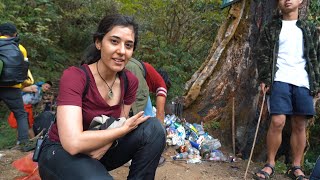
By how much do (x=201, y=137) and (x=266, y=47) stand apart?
1473 millimetres

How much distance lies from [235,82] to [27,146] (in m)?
3.03

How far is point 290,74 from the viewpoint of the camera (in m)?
3.65

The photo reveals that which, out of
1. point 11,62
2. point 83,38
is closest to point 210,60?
point 11,62

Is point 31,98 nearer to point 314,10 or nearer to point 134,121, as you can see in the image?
point 134,121

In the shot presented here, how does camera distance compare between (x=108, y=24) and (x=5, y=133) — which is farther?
(x=5, y=133)

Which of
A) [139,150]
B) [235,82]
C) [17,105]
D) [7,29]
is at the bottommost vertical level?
[17,105]

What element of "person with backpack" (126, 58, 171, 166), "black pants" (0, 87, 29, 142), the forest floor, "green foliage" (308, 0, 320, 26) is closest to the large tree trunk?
the forest floor

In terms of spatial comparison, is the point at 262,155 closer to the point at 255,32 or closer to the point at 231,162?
the point at 231,162

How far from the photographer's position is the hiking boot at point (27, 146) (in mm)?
4348

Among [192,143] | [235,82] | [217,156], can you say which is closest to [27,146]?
[192,143]

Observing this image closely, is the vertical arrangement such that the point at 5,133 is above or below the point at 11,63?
below

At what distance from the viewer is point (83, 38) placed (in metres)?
10.1

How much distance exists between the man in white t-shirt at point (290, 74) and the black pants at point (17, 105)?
311 centimetres

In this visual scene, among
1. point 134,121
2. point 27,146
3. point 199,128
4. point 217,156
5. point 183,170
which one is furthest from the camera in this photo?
point 199,128
